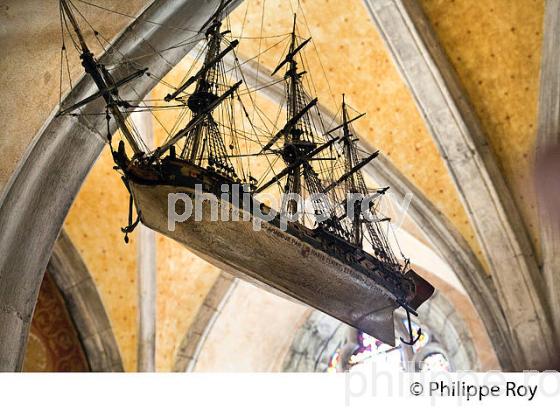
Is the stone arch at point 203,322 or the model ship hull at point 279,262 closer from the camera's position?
the model ship hull at point 279,262

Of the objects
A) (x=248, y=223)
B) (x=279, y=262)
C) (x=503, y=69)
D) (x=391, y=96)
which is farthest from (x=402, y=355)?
(x=248, y=223)

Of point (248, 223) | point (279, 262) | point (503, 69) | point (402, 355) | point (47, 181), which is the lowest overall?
point (279, 262)

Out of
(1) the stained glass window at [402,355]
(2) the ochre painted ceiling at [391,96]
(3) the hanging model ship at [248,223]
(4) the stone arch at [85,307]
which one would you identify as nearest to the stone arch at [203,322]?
(2) the ochre painted ceiling at [391,96]

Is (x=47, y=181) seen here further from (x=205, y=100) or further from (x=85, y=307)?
(x=85, y=307)

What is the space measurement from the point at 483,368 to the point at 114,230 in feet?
14.4

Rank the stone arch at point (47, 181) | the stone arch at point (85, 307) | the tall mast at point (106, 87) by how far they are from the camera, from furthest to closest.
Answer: the stone arch at point (85, 307) < the stone arch at point (47, 181) < the tall mast at point (106, 87)

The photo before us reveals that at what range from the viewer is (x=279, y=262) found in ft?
26.1

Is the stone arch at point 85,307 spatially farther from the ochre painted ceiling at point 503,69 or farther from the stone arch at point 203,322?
the ochre painted ceiling at point 503,69

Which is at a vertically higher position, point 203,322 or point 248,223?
point 203,322

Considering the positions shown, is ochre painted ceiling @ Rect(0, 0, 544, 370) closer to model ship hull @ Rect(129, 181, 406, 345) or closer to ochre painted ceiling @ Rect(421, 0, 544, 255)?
ochre painted ceiling @ Rect(421, 0, 544, 255)

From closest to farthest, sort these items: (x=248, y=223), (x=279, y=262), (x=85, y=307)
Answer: (x=248, y=223), (x=279, y=262), (x=85, y=307)

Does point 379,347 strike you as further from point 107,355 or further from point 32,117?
point 32,117

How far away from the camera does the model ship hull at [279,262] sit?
7.63 m

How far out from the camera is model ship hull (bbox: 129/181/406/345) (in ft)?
25.0
